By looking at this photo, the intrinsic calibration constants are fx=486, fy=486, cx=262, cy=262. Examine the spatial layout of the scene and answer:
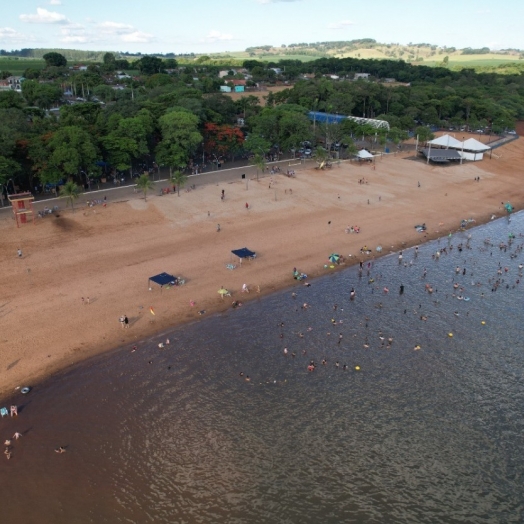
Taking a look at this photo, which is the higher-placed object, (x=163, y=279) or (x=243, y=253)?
(x=243, y=253)

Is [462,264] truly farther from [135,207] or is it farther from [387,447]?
[135,207]

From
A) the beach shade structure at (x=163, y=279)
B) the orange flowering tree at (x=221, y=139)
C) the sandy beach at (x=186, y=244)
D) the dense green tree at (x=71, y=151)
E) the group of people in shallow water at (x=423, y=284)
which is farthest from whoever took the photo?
the orange flowering tree at (x=221, y=139)

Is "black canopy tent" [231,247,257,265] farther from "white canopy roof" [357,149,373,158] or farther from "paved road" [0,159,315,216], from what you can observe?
"white canopy roof" [357,149,373,158]

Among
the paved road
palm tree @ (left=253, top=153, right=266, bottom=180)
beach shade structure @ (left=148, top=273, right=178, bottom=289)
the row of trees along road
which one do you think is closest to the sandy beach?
beach shade structure @ (left=148, top=273, right=178, bottom=289)

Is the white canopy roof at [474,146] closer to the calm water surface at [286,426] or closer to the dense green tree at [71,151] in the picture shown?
the calm water surface at [286,426]

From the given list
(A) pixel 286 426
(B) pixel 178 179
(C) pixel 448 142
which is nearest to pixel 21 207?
(B) pixel 178 179

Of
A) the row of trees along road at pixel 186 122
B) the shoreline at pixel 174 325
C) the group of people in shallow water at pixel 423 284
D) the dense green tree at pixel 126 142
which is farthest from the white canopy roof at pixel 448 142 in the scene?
the dense green tree at pixel 126 142

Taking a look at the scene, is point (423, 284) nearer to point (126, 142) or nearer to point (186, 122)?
point (186, 122)
